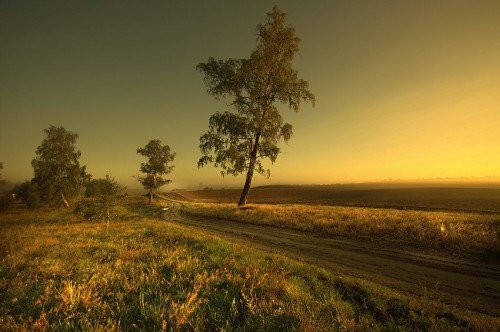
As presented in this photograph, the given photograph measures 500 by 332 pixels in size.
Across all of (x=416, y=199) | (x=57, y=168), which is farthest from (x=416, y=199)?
(x=57, y=168)

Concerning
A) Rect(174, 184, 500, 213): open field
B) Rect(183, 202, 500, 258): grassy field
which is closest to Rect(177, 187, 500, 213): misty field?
Rect(174, 184, 500, 213): open field

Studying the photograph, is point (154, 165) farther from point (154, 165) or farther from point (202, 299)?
point (202, 299)

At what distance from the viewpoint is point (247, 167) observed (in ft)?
85.8

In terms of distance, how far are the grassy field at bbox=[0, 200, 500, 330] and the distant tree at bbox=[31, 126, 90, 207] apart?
4542 cm

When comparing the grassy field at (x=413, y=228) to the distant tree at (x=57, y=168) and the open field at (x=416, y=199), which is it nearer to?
the open field at (x=416, y=199)

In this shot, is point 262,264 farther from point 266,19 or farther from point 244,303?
point 266,19

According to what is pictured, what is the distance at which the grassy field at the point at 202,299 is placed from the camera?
523 cm

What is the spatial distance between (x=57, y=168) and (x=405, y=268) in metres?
56.4

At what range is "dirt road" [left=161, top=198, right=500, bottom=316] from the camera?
23.1 ft

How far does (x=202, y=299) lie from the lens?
20.7 feet

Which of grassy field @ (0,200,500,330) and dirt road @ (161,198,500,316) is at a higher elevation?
grassy field @ (0,200,500,330)

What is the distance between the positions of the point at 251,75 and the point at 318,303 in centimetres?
2333

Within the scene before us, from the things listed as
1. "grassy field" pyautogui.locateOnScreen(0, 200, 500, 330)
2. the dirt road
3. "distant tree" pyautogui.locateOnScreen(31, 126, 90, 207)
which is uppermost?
"distant tree" pyautogui.locateOnScreen(31, 126, 90, 207)

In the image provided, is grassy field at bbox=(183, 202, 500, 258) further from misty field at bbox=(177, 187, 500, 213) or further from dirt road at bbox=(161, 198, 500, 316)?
misty field at bbox=(177, 187, 500, 213)
